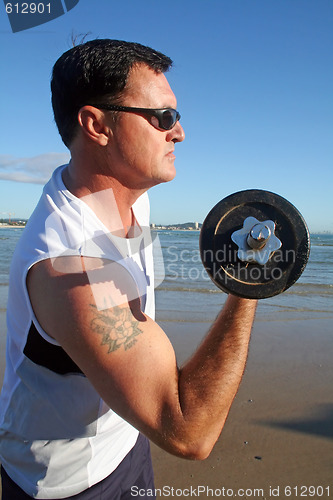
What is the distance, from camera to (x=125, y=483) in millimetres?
1713

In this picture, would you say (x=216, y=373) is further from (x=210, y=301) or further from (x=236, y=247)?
(x=210, y=301)

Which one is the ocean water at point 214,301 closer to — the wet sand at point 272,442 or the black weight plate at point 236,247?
the wet sand at point 272,442

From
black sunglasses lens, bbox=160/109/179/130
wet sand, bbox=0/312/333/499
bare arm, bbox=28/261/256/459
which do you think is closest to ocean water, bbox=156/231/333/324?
wet sand, bbox=0/312/333/499

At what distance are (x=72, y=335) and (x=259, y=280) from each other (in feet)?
2.22

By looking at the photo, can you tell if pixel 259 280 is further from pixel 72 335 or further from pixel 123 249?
pixel 72 335

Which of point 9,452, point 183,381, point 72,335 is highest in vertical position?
point 72,335

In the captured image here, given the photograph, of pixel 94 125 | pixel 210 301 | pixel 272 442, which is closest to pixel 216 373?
pixel 94 125

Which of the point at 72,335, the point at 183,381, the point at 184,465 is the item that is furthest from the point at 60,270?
the point at 184,465

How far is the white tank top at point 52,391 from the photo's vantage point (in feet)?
4.06

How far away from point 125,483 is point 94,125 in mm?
1637

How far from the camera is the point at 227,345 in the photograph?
129cm

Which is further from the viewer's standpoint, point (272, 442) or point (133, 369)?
point (272, 442)

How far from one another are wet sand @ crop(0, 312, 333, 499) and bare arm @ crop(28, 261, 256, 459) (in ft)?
7.35

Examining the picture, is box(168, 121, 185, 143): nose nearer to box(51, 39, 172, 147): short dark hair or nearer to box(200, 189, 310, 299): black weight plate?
box(51, 39, 172, 147): short dark hair
